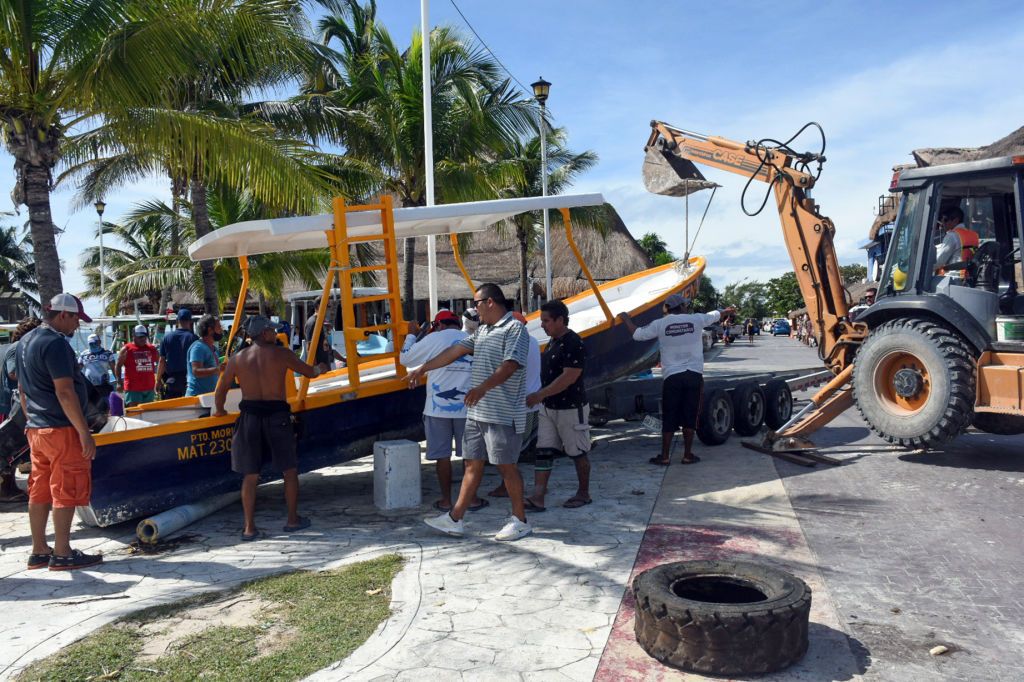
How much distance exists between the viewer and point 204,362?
8.16 meters

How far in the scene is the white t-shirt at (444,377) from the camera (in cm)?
641

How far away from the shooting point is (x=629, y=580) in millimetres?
4695

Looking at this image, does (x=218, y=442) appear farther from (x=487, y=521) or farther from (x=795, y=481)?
(x=795, y=481)

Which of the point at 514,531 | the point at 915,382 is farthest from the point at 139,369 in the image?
the point at 915,382

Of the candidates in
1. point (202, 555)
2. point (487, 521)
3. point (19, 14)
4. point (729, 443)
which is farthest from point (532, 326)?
point (19, 14)

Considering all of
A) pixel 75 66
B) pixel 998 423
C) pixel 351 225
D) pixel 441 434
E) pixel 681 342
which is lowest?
pixel 998 423

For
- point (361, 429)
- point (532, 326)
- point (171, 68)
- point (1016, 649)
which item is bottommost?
point (1016, 649)

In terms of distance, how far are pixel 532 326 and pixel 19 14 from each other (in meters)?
6.51

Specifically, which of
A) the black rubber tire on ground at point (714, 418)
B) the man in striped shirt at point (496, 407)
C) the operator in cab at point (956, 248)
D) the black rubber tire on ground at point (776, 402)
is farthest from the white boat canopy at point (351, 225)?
the black rubber tire on ground at point (776, 402)

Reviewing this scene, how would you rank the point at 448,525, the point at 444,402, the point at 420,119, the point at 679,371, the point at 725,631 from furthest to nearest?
the point at 420,119
the point at 679,371
the point at 444,402
the point at 448,525
the point at 725,631

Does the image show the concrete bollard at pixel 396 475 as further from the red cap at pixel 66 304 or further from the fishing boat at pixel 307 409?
the red cap at pixel 66 304

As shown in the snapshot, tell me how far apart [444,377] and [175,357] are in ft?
14.7

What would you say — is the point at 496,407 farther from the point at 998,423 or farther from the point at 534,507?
the point at 998,423

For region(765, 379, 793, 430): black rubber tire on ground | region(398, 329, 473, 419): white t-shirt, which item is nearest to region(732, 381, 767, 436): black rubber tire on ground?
region(765, 379, 793, 430): black rubber tire on ground
